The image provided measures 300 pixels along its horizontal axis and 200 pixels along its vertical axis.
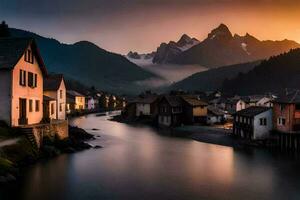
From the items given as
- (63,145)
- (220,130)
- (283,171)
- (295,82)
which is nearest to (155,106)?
(220,130)

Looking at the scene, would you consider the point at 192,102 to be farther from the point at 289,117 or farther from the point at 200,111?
the point at 289,117

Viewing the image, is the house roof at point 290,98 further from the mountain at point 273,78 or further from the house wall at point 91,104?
the mountain at point 273,78

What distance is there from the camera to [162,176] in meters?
36.4

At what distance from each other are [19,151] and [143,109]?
7561 cm

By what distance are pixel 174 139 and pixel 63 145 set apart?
24.4m

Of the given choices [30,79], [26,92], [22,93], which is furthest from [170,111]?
[22,93]

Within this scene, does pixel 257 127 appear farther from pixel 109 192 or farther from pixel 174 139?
pixel 109 192

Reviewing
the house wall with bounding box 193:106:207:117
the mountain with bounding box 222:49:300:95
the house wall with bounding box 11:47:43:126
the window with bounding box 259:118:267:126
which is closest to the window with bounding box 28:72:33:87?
the house wall with bounding box 11:47:43:126

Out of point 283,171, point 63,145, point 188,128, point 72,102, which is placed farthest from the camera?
point 72,102

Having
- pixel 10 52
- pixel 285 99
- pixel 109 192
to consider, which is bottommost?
pixel 109 192

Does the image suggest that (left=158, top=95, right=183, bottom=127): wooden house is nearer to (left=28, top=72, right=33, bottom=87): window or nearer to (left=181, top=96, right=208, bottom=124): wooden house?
(left=181, top=96, right=208, bottom=124): wooden house

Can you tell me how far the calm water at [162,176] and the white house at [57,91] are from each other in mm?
22561

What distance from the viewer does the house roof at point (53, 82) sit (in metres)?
71.8

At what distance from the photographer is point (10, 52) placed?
4269 centimetres
